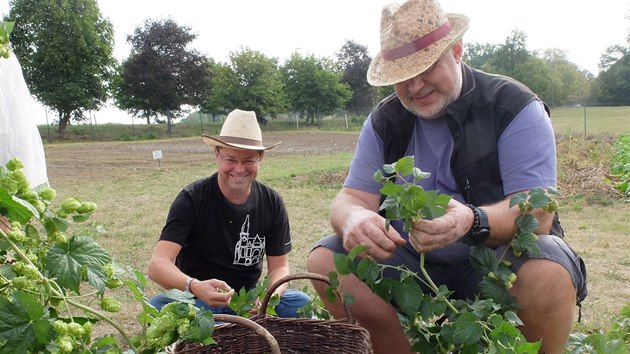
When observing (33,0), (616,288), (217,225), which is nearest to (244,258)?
(217,225)

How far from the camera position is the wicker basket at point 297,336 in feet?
6.56

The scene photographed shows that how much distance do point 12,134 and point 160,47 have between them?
138ft

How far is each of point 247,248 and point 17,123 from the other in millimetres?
1208

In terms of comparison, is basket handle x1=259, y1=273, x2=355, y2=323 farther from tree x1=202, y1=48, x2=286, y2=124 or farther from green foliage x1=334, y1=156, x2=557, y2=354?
tree x1=202, y1=48, x2=286, y2=124

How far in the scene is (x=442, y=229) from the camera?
1710 millimetres

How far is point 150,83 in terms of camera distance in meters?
39.7

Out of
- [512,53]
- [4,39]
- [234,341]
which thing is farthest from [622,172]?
[512,53]

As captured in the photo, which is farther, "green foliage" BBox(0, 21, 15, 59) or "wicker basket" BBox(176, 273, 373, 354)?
"wicker basket" BBox(176, 273, 373, 354)

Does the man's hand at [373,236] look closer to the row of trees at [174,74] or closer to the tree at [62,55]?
the row of trees at [174,74]

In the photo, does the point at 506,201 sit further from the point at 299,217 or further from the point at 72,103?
the point at 72,103

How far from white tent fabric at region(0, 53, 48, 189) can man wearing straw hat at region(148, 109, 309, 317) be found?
69 centimetres

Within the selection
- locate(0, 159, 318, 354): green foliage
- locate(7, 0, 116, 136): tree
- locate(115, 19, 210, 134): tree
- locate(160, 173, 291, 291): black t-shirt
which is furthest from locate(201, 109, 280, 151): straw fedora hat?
locate(115, 19, 210, 134): tree

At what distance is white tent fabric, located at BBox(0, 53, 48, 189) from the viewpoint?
2234mm

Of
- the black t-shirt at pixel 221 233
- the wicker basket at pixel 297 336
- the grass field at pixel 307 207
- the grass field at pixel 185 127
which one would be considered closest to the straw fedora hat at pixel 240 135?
the black t-shirt at pixel 221 233
